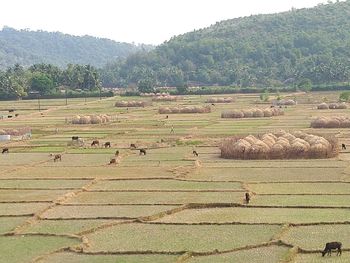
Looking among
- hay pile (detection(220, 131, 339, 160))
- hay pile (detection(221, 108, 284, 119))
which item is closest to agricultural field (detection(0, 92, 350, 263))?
hay pile (detection(220, 131, 339, 160))

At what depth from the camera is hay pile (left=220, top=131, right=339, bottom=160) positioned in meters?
39.5

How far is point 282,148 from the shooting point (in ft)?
130

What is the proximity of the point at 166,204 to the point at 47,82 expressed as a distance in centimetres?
9475

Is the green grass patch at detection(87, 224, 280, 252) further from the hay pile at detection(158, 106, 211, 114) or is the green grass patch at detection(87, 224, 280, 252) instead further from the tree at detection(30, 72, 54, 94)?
the tree at detection(30, 72, 54, 94)

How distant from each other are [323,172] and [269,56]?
13883cm

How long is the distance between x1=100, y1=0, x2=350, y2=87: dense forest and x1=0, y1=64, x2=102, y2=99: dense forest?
1527 cm

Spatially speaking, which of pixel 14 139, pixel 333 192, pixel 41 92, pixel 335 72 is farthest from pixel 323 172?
pixel 335 72

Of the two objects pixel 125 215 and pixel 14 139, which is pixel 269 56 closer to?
pixel 14 139

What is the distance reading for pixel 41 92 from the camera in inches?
4710

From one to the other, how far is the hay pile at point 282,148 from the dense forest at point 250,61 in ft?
311

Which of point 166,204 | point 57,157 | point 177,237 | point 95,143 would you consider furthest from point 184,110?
point 177,237

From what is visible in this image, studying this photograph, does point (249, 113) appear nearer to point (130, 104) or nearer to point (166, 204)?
point (130, 104)

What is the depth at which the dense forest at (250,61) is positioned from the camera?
14625 cm

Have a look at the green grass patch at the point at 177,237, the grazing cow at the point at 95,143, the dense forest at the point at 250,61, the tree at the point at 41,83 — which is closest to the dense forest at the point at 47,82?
the tree at the point at 41,83
